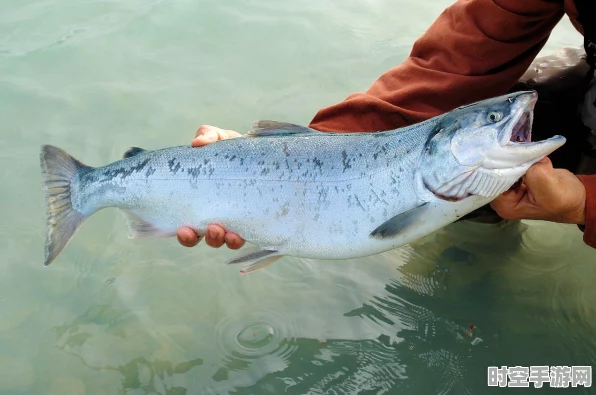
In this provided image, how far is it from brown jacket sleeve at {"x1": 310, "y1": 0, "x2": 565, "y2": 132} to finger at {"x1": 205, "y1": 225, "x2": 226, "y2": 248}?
99 centimetres

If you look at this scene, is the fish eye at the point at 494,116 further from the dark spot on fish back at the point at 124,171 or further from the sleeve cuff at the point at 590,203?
the dark spot on fish back at the point at 124,171

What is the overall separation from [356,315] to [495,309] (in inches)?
31.8

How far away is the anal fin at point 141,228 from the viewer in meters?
3.20

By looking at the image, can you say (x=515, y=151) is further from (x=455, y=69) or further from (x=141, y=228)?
(x=141, y=228)

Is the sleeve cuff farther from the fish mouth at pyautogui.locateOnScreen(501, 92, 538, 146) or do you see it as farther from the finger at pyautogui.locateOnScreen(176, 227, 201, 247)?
the finger at pyautogui.locateOnScreen(176, 227, 201, 247)

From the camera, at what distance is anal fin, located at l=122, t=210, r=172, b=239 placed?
3.20 m

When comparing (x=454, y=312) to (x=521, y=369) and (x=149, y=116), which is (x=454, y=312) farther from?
(x=149, y=116)

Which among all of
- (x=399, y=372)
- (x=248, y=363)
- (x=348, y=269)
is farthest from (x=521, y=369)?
(x=248, y=363)

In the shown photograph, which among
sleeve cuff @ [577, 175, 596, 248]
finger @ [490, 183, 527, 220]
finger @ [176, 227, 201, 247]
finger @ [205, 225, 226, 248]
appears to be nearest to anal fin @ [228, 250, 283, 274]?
finger @ [205, 225, 226, 248]

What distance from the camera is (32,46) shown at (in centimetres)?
599

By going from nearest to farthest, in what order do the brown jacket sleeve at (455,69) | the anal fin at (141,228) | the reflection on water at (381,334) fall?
the anal fin at (141,228)
the reflection on water at (381,334)
the brown jacket sleeve at (455,69)

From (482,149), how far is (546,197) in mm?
389

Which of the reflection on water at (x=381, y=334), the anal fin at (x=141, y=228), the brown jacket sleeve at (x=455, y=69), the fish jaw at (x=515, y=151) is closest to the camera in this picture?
the fish jaw at (x=515, y=151)

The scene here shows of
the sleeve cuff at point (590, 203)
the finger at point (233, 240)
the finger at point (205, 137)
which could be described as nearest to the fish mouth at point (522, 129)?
the sleeve cuff at point (590, 203)
